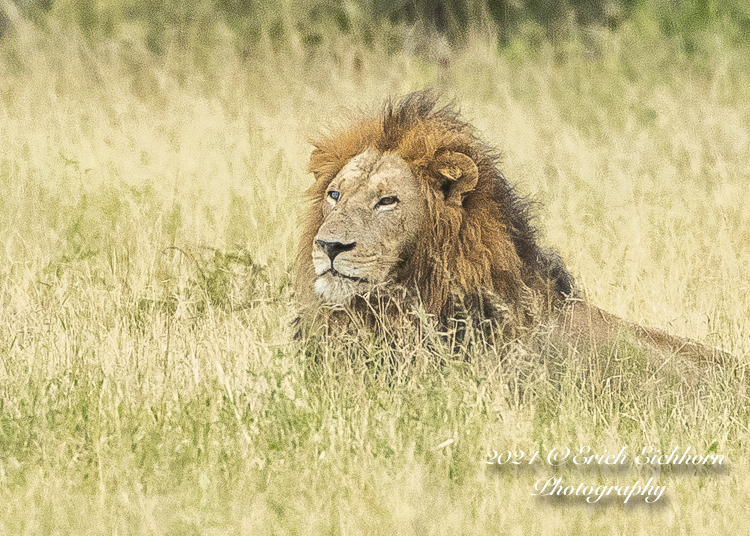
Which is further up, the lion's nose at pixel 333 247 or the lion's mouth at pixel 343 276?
the lion's nose at pixel 333 247

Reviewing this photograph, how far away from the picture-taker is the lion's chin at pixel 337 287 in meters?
5.39

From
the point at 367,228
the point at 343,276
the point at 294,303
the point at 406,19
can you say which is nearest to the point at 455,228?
the point at 367,228

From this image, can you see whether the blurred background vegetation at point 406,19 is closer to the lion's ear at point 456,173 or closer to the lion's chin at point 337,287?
the lion's ear at point 456,173

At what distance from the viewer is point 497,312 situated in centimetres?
550

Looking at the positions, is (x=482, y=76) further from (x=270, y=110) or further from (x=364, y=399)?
(x=364, y=399)

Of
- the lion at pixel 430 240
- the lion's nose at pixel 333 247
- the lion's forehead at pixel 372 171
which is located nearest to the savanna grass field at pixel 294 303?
the lion at pixel 430 240

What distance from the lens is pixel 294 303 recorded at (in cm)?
630

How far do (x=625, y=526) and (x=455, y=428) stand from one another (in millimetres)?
950

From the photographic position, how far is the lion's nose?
17.4 feet

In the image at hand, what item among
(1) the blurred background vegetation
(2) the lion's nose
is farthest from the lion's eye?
(1) the blurred background vegetation

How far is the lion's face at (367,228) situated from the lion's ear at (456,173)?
5.1 inches

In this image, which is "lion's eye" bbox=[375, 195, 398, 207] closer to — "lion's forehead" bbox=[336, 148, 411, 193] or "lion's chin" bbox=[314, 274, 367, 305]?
"lion's forehead" bbox=[336, 148, 411, 193]

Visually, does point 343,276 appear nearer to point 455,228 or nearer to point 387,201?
point 387,201

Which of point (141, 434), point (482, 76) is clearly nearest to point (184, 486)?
point (141, 434)
